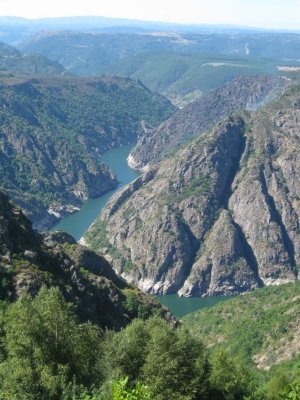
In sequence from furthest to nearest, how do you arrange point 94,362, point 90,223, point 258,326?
point 90,223
point 258,326
point 94,362

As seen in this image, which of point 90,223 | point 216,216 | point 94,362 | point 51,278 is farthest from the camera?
point 90,223

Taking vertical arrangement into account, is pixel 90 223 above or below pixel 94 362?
below

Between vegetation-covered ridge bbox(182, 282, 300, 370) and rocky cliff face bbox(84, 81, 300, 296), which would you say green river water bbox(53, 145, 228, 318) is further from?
vegetation-covered ridge bbox(182, 282, 300, 370)

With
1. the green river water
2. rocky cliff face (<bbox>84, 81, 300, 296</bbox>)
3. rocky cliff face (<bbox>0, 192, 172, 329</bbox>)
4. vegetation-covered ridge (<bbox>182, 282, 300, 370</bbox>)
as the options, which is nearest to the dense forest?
rocky cliff face (<bbox>0, 192, 172, 329</bbox>)

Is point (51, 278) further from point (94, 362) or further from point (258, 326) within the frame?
point (258, 326)

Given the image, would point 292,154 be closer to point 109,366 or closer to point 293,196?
point 293,196

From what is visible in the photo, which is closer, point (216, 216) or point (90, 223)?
point (216, 216)

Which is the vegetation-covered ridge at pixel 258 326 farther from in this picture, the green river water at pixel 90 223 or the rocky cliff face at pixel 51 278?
the rocky cliff face at pixel 51 278

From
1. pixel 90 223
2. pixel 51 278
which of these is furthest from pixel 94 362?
pixel 90 223
